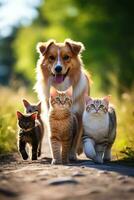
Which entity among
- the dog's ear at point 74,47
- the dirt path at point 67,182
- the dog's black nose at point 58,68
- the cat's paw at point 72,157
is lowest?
the dirt path at point 67,182

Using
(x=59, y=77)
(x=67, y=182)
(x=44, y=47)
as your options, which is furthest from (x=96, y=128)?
(x=67, y=182)

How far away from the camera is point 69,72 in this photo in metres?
12.2

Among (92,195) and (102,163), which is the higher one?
(102,163)

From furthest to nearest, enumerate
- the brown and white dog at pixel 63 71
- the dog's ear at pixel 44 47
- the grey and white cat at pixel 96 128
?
the dog's ear at pixel 44 47
the brown and white dog at pixel 63 71
the grey and white cat at pixel 96 128

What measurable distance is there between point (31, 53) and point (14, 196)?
138 feet

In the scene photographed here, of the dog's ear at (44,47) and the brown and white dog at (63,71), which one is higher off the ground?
the dog's ear at (44,47)

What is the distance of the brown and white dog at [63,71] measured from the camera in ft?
39.1

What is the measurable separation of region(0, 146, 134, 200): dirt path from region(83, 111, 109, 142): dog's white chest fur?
962 millimetres

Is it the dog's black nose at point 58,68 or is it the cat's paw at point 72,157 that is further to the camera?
the dog's black nose at point 58,68

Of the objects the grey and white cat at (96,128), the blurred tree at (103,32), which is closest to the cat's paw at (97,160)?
the grey and white cat at (96,128)

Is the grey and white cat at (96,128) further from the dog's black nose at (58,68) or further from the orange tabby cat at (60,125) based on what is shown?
the dog's black nose at (58,68)

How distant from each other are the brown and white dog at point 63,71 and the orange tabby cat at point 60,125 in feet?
3.12

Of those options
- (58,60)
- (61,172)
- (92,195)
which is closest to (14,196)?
(92,195)

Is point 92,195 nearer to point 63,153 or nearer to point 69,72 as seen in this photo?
point 63,153
